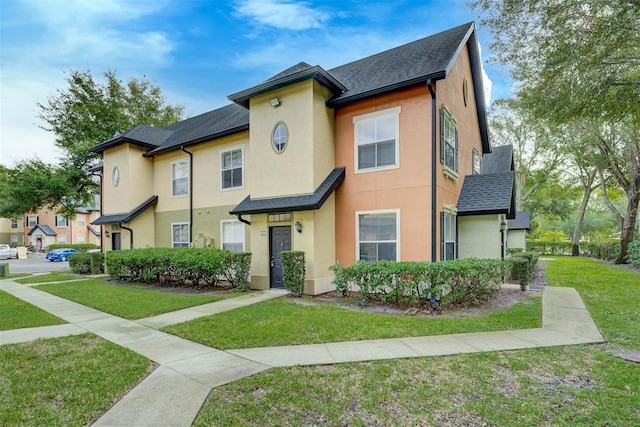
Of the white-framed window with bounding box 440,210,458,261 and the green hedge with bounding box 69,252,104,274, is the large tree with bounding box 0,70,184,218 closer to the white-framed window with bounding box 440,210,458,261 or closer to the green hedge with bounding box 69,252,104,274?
the green hedge with bounding box 69,252,104,274

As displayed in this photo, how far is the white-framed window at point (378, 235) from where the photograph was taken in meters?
9.63

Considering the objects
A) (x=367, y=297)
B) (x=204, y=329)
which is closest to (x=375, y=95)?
(x=367, y=297)

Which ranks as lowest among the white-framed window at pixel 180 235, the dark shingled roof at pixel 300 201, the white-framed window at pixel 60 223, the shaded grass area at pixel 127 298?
the shaded grass area at pixel 127 298

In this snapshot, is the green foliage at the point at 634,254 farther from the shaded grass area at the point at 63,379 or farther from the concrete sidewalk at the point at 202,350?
the shaded grass area at the point at 63,379

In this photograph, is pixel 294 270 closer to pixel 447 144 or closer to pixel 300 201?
pixel 300 201

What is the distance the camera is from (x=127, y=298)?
9.72m

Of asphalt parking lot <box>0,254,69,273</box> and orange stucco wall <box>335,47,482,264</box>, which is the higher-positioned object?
orange stucco wall <box>335,47,482,264</box>

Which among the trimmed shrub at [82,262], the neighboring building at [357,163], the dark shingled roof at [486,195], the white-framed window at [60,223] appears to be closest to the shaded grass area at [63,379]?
the neighboring building at [357,163]

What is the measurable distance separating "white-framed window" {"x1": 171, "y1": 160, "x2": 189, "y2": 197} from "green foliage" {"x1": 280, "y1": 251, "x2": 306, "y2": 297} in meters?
7.64

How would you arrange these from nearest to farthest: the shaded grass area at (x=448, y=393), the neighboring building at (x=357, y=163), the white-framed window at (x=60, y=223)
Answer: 1. the shaded grass area at (x=448, y=393)
2. the neighboring building at (x=357, y=163)
3. the white-framed window at (x=60, y=223)

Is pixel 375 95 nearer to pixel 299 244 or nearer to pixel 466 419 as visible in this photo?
pixel 299 244

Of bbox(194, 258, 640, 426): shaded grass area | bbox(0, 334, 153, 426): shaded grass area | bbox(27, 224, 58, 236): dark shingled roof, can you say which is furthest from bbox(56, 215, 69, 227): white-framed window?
bbox(194, 258, 640, 426): shaded grass area

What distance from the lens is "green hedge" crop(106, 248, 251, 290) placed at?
35.8 ft

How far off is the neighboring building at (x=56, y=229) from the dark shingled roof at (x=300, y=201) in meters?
40.6
